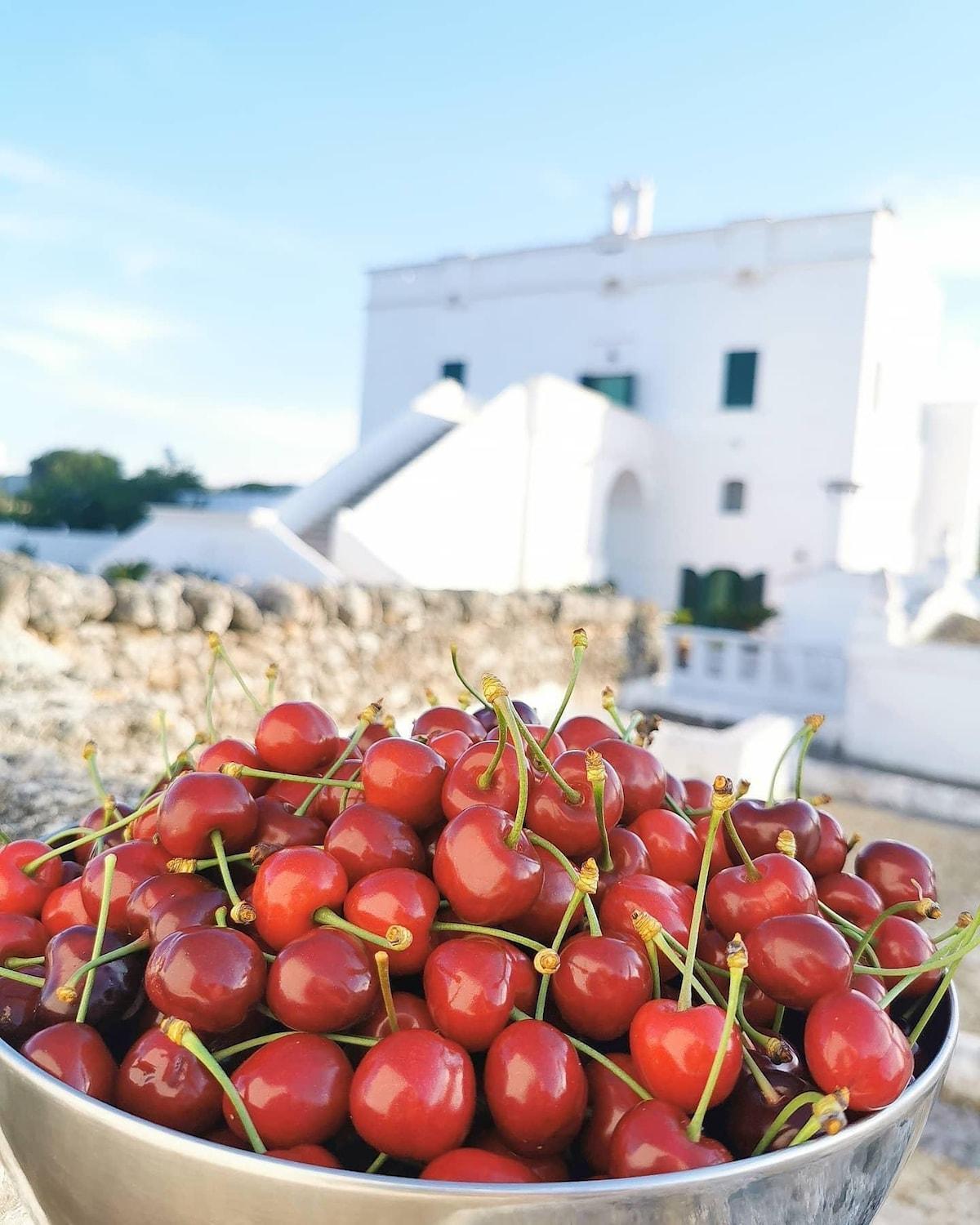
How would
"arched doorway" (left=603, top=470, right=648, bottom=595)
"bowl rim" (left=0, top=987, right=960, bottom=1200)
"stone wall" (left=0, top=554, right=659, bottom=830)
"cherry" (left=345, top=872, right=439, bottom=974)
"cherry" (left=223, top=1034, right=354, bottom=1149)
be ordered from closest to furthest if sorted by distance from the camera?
1. "bowl rim" (left=0, top=987, right=960, bottom=1200)
2. "cherry" (left=223, top=1034, right=354, bottom=1149)
3. "cherry" (left=345, top=872, right=439, bottom=974)
4. "stone wall" (left=0, top=554, right=659, bottom=830)
5. "arched doorway" (left=603, top=470, right=648, bottom=595)

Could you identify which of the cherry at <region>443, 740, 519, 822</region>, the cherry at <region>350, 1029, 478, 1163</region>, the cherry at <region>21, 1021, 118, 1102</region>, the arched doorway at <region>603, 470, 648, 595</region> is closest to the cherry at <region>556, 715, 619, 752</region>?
the cherry at <region>443, 740, 519, 822</region>

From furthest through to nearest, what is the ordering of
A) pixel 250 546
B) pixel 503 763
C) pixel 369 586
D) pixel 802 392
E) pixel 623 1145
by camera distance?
pixel 802 392
pixel 250 546
pixel 369 586
pixel 503 763
pixel 623 1145

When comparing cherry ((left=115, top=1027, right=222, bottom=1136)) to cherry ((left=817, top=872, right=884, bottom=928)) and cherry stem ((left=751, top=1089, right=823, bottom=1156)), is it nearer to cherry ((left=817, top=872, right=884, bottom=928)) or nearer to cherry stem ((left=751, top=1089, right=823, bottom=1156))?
cherry stem ((left=751, top=1089, right=823, bottom=1156))

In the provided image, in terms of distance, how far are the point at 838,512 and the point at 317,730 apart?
16675mm

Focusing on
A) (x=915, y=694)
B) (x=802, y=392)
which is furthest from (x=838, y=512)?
(x=915, y=694)

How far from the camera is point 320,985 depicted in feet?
2.32

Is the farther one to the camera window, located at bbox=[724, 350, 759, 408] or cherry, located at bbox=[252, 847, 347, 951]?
window, located at bbox=[724, 350, 759, 408]

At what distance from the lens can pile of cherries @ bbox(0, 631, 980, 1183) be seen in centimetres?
67

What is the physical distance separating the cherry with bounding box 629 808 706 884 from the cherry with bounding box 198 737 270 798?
0.39 metres

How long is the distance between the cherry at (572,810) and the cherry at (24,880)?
1.72 feet

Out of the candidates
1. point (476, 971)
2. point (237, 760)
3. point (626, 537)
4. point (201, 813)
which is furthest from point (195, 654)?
point (626, 537)

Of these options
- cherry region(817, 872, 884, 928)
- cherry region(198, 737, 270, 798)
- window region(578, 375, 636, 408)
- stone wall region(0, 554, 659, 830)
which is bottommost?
stone wall region(0, 554, 659, 830)

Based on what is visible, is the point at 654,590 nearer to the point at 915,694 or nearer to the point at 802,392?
the point at 802,392

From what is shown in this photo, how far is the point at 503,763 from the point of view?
34.5 inches
